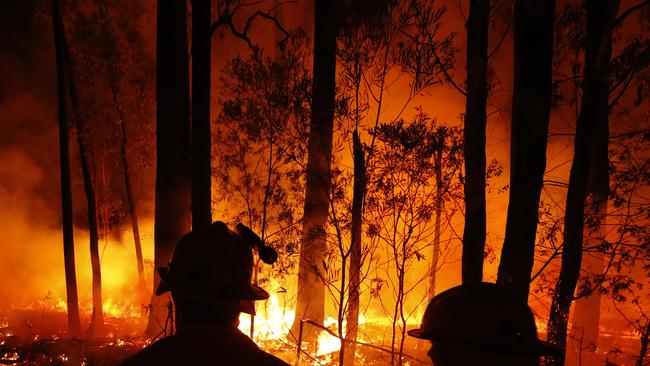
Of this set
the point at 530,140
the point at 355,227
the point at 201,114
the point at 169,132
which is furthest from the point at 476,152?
the point at 169,132

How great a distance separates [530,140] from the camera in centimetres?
643

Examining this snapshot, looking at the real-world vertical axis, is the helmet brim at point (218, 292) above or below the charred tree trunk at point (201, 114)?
below

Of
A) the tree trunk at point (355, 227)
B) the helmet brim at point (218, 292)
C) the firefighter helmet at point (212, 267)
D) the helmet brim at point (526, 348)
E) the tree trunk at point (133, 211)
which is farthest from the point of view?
the tree trunk at point (133, 211)

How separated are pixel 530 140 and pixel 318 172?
497 cm

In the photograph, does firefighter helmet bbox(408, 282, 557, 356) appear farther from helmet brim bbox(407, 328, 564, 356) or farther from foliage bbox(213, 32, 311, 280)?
foliage bbox(213, 32, 311, 280)

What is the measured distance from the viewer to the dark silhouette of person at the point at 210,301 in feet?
5.88

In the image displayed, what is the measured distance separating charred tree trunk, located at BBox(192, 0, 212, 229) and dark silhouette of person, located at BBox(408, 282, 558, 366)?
23.4 feet

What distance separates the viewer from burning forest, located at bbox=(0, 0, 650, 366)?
252 inches

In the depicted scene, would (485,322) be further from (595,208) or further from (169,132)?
(169,132)

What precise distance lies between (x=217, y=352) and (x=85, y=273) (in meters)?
18.4

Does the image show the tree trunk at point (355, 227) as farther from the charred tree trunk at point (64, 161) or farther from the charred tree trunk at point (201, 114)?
the charred tree trunk at point (64, 161)

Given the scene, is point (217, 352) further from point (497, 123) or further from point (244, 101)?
point (497, 123)

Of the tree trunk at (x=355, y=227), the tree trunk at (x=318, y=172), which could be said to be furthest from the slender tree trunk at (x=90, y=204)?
the tree trunk at (x=355, y=227)

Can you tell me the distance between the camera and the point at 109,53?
1388cm
